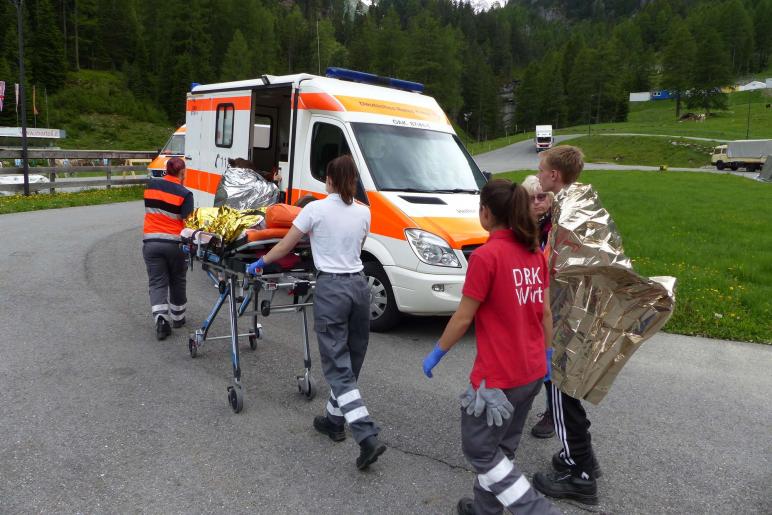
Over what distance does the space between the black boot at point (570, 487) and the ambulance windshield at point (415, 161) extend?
4.14 metres

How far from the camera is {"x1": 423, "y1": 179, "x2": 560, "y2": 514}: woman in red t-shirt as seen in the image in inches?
115

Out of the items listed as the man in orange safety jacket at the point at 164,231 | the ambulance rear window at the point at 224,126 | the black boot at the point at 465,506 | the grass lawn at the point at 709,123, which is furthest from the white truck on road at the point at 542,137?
the black boot at the point at 465,506

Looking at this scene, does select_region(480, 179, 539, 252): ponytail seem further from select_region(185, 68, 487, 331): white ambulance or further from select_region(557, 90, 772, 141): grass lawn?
select_region(557, 90, 772, 141): grass lawn

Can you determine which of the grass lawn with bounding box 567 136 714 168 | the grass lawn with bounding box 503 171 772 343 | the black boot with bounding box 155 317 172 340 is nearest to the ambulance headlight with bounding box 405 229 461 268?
the black boot with bounding box 155 317 172 340

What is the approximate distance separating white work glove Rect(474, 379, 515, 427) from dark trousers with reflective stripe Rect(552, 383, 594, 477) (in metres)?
0.79

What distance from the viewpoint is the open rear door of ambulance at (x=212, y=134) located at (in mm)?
9477

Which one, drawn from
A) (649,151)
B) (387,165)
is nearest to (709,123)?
(649,151)

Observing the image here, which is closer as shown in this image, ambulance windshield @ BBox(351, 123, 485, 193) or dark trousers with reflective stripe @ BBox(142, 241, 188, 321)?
dark trousers with reflective stripe @ BBox(142, 241, 188, 321)

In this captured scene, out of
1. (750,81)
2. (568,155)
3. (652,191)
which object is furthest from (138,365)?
(750,81)

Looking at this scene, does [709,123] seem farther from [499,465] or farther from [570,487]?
[499,465]

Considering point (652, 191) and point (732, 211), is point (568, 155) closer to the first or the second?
point (732, 211)

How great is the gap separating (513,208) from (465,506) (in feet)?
5.54

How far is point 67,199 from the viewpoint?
1922 cm

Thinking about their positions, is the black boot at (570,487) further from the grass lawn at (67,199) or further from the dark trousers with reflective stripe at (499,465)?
the grass lawn at (67,199)
